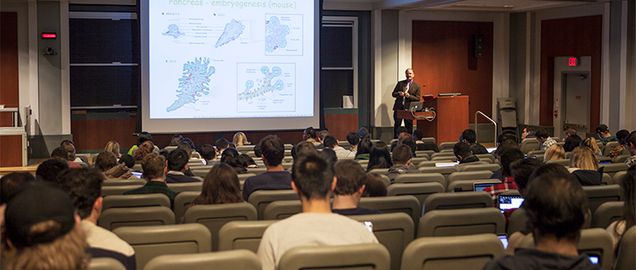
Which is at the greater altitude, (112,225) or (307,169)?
(307,169)

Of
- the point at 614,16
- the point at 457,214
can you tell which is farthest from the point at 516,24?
the point at 457,214

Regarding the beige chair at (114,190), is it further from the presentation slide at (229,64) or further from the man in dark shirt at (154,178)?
the presentation slide at (229,64)

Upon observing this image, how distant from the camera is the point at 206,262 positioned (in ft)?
9.56

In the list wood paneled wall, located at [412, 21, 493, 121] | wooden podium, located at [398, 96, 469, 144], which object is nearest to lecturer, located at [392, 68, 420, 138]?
wooden podium, located at [398, 96, 469, 144]

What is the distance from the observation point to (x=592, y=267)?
241cm

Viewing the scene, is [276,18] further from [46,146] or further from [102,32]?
[46,146]

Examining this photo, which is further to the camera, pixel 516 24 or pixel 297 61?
pixel 516 24

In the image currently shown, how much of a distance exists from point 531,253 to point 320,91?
11585 mm

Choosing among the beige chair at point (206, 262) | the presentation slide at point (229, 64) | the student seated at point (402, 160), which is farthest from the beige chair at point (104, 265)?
the presentation slide at point (229, 64)

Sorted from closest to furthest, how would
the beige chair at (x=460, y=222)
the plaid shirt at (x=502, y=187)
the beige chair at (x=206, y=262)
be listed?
the beige chair at (x=206, y=262), the beige chair at (x=460, y=222), the plaid shirt at (x=502, y=187)

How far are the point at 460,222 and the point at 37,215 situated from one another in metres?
2.53

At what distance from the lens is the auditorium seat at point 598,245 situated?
11.1 feet

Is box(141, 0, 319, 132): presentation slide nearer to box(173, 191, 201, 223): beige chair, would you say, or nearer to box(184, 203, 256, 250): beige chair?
box(173, 191, 201, 223): beige chair

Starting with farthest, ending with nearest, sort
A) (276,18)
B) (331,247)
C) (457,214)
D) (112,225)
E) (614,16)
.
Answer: (614,16), (276,18), (112,225), (457,214), (331,247)
